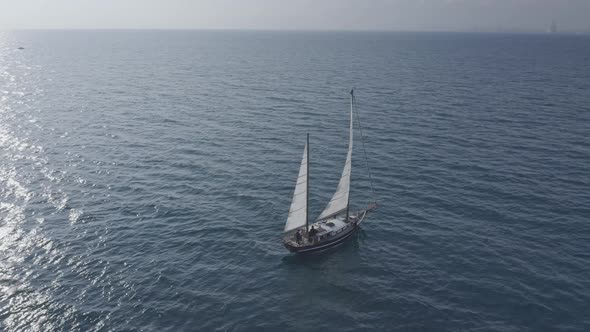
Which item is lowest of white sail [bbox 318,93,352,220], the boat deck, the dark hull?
the dark hull

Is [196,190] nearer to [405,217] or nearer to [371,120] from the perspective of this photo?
[405,217]

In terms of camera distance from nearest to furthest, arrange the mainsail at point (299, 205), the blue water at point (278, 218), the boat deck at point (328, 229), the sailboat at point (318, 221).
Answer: the blue water at point (278, 218)
the mainsail at point (299, 205)
the sailboat at point (318, 221)
the boat deck at point (328, 229)

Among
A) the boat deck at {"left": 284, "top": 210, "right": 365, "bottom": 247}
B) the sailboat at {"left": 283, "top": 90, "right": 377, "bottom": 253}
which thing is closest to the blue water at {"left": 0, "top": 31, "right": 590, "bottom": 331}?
the sailboat at {"left": 283, "top": 90, "right": 377, "bottom": 253}

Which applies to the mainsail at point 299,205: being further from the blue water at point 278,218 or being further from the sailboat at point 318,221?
the blue water at point 278,218

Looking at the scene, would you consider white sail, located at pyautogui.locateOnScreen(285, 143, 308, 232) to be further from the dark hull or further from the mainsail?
the dark hull

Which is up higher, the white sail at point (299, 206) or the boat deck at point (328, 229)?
the white sail at point (299, 206)

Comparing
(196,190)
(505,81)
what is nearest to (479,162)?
(196,190)

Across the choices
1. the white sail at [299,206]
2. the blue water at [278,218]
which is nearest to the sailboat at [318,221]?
the white sail at [299,206]
